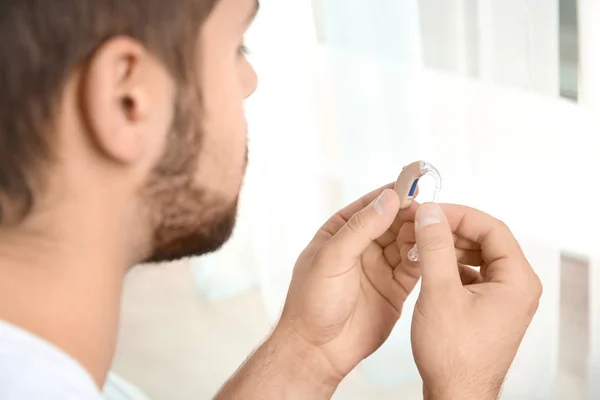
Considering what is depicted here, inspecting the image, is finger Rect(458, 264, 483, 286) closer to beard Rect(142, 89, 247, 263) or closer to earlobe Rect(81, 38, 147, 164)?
beard Rect(142, 89, 247, 263)

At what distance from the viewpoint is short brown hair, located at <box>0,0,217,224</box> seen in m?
0.58

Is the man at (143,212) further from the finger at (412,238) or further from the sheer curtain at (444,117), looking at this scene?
the sheer curtain at (444,117)

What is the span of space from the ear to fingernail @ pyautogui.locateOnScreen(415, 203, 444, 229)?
0.31m

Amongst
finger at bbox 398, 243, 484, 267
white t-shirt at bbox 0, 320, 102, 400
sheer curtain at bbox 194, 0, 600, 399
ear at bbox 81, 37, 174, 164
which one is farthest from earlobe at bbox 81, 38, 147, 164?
sheer curtain at bbox 194, 0, 600, 399

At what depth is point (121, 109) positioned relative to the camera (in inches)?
24.7

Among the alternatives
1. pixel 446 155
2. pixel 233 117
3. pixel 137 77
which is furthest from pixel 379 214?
pixel 446 155

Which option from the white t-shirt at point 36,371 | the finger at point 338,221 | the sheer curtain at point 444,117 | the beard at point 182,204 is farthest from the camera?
the sheer curtain at point 444,117

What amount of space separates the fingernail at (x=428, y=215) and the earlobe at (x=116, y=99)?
0.33 m

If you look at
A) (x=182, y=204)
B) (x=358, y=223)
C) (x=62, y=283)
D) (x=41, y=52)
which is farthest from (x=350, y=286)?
(x=41, y=52)

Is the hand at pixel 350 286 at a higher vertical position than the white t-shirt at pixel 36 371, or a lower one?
lower

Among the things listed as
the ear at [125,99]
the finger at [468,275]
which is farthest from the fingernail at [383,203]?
the ear at [125,99]

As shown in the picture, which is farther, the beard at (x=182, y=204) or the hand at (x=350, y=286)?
the hand at (x=350, y=286)

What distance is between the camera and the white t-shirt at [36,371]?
552 mm

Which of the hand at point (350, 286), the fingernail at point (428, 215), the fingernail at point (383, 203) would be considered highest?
the fingernail at point (383, 203)
